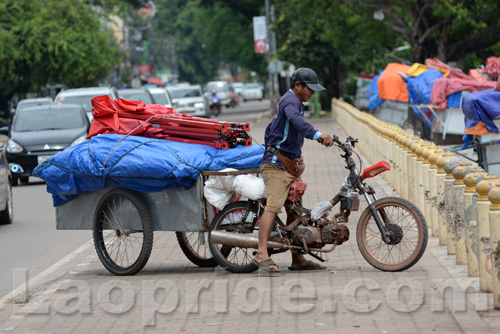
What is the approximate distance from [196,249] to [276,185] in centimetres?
144

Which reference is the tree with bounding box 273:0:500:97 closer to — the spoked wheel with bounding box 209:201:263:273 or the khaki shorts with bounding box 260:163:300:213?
the spoked wheel with bounding box 209:201:263:273

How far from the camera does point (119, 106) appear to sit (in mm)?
9133

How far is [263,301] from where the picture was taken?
7102mm

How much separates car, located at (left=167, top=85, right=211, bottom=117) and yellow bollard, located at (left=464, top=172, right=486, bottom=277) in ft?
122

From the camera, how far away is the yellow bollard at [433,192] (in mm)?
10039

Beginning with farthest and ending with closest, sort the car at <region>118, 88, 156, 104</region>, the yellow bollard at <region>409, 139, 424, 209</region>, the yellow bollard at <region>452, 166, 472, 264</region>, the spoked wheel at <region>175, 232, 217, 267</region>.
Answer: the car at <region>118, 88, 156, 104</region> → the yellow bollard at <region>409, 139, 424, 209</region> → the spoked wheel at <region>175, 232, 217, 267</region> → the yellow bollard at <region>452, 166, 472, 264</region>

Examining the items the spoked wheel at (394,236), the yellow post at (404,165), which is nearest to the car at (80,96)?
the yellow post at (404,165)

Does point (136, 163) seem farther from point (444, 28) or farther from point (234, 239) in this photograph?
point (444, 28)

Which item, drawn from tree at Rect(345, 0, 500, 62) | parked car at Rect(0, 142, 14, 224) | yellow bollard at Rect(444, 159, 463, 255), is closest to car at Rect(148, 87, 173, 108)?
tree at Rect(345, 0, 500, 62)

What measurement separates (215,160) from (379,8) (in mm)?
27138

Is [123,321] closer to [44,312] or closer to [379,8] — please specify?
[44,312]

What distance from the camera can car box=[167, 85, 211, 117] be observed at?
4506cm

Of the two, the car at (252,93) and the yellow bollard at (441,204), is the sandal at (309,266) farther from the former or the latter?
the car at (252,93)

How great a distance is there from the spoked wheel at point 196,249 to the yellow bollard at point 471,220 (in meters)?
2.39
